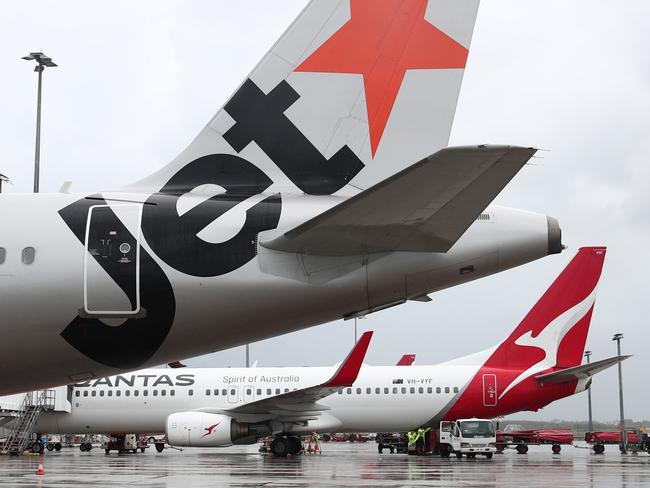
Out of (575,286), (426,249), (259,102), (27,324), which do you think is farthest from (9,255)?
(575,286)

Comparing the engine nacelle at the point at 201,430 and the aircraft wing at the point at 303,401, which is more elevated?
the aircraft wing at the point at 303,401

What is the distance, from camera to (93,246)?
6.63m

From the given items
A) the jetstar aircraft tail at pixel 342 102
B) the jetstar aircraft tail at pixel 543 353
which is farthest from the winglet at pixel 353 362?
the jetstar aircraft tail at pixel 342 102

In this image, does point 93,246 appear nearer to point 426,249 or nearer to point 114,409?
point 426,249

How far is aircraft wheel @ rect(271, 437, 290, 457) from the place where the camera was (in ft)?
86.0

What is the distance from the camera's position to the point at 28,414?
88.3 feet

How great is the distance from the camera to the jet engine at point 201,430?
78.7 feet

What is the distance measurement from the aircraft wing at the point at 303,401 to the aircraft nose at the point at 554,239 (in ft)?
53.6

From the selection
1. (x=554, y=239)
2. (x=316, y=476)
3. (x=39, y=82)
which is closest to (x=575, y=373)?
(x=316, y=476)

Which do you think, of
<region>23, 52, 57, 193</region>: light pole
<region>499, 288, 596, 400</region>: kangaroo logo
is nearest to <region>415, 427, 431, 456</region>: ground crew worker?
<region>499, 288, 596, 400</region>: kangaroo logo

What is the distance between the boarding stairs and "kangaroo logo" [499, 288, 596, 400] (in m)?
16.1

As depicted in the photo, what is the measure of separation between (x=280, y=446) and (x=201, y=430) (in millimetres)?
3388

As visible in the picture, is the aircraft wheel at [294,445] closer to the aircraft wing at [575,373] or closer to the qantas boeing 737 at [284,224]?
the aircraft wing at [575,373]

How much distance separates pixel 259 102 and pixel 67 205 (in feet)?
6.65
